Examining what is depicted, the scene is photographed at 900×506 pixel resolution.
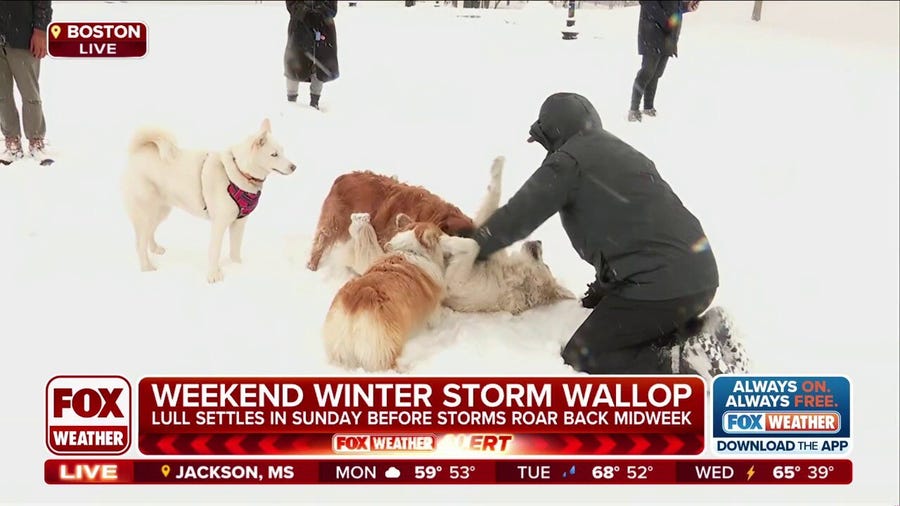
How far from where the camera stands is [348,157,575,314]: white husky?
7.97 ft

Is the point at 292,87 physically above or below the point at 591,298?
above

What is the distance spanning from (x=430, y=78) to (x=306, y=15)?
1033 millimetres

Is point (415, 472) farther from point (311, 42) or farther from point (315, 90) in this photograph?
point (315, 90)

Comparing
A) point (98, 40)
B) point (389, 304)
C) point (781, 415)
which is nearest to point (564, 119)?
point (389, 304)

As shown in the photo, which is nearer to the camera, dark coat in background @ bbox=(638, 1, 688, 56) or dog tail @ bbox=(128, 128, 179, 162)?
dog tail @ bbox=(128, 128, 179, 162)

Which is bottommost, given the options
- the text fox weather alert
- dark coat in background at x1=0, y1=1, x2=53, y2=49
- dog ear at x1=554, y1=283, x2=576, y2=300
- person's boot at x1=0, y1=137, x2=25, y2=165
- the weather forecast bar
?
dog ear at x1=554, y1=283, x2=576, y2=300

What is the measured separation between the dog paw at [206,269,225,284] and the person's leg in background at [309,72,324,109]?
5.24 ft

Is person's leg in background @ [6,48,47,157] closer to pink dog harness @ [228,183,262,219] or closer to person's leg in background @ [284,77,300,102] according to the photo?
person's leg in background @ [284,77,300,102]

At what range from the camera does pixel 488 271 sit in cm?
253

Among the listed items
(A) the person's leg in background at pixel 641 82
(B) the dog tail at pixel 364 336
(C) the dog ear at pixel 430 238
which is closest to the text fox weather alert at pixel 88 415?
(B) the dog tail at pixel 364 336

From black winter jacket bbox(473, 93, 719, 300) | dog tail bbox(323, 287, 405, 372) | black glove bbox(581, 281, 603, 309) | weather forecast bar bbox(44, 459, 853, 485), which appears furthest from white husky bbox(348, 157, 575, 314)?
weather forecast bar bbox(44, 459, 853, 485)

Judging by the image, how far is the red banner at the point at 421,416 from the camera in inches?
56.3

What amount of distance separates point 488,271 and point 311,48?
1.97m

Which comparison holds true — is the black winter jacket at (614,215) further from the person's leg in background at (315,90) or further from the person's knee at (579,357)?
the person's leg in background at (315,90)
